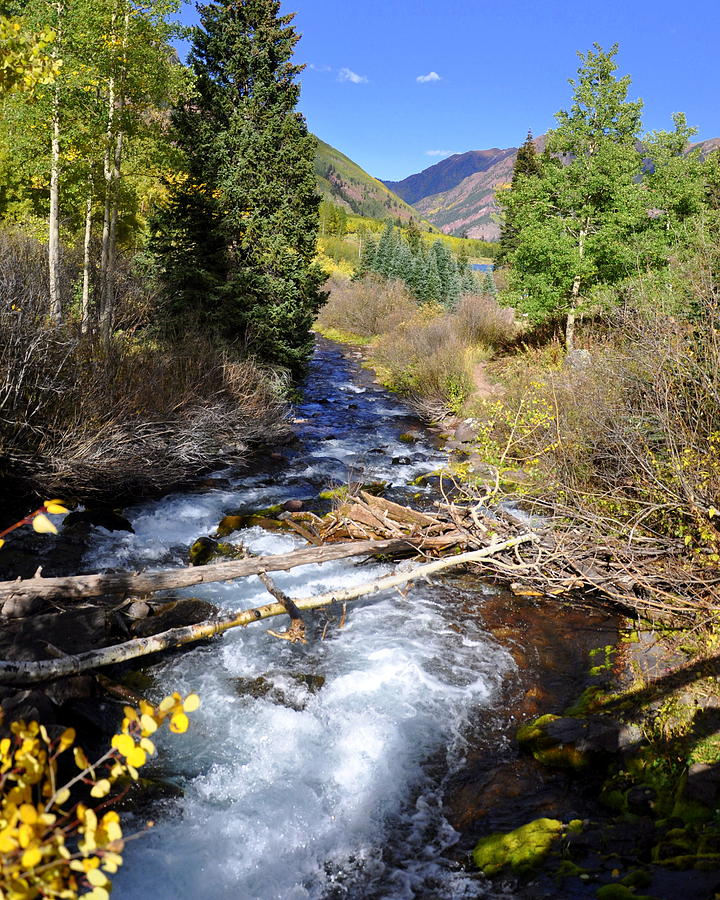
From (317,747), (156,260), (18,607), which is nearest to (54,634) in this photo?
(18,607)

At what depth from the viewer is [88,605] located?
8422mm

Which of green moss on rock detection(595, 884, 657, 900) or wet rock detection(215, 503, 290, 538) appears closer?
green moss on rock detection(595, 884, 657, 900)

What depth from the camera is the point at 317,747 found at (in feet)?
21.8

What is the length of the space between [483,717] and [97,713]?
449 cm

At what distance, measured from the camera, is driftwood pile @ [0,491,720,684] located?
7.07 metres

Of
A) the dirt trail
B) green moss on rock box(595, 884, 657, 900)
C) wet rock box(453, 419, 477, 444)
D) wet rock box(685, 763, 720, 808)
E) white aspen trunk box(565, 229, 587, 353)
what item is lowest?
green moss on rock box(595, 884, 657, 900)

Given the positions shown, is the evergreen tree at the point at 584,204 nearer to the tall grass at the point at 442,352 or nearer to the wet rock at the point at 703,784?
the tall grass at the point at 442,352

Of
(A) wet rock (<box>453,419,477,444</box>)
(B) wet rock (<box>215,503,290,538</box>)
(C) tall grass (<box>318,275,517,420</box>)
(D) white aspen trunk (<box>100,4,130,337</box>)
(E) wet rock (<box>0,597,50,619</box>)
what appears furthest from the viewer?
(C) tall grass (<box>318,275,517,420</box>)

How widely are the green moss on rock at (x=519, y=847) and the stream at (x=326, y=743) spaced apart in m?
0.16

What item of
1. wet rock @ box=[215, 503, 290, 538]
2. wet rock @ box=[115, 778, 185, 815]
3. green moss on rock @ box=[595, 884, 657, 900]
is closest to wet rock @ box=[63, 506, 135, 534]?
wet rock @ box=[215, 503, 290, 538]

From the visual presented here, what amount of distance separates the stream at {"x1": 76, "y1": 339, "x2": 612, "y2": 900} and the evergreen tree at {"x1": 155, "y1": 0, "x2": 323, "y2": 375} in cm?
995

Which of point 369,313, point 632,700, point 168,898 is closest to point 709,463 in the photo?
point 632,700

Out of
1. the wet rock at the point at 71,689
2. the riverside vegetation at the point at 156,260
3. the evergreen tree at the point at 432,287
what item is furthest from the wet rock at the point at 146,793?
the evergreen tree at the point at 432,287

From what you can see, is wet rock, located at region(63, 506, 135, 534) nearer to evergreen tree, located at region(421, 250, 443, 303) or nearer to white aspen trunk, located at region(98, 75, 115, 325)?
white aspen trunk, located at region(98, 75, 115, 325)
